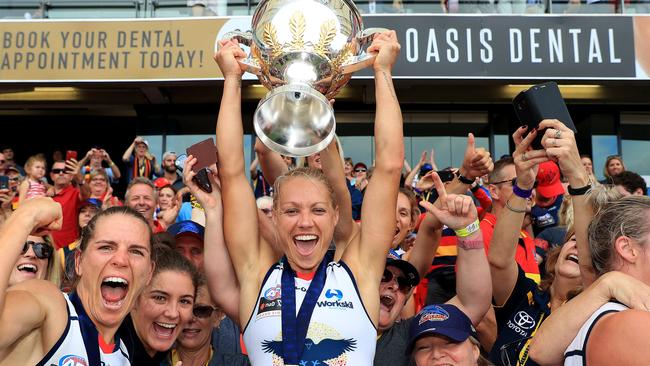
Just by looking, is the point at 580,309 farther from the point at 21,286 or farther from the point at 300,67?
the point at 21,286

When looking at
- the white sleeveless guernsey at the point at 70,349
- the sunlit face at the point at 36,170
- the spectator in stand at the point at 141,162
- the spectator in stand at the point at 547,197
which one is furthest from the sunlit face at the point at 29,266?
the spectator in stand at the point at 141,162

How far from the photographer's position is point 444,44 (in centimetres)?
1041

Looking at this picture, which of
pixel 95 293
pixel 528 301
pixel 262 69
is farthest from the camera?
pixel 528 301

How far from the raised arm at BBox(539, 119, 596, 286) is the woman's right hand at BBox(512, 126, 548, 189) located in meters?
0.12

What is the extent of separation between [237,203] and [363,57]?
82 cm

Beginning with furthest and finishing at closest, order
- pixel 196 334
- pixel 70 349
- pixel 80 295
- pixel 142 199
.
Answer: pixel 142 199
pixel 196 334
pixel 80 295
pixel 70 349

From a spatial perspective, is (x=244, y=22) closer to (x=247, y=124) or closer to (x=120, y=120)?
(x=247, y=124)

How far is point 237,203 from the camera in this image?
2713mm

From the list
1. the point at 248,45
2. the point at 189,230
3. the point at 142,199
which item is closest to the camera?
the point at 248,45

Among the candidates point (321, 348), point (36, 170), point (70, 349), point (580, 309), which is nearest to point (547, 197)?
point (580, 309)

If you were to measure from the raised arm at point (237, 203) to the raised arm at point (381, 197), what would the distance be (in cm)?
39

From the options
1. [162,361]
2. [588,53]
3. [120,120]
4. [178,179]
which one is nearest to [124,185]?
[120,120]

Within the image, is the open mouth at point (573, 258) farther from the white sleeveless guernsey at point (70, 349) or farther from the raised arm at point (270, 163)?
the white sleeveless guernsey at point (70, 349)

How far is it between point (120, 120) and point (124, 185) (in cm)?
231
